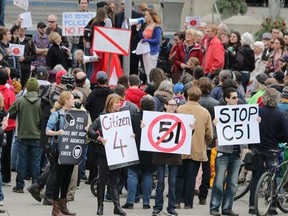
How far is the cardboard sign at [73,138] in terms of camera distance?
16047mm

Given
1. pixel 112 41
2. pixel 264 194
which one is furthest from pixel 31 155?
pixel 264 194

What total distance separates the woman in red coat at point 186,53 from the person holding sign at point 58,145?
864 cm

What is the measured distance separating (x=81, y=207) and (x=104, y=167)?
132 cm

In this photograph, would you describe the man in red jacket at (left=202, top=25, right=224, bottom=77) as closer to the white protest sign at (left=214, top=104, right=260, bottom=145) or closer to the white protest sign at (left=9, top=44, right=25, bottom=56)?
the white protest sign at (left=9, top=44, right=25, bottom=56)

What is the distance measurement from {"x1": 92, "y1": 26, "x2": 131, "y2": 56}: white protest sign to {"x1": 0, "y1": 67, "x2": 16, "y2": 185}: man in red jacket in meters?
2.38

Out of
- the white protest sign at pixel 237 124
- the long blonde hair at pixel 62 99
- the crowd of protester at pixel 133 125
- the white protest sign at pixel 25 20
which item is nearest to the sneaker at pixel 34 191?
the crowd of protester at pixel 133 125

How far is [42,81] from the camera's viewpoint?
65.2 ft

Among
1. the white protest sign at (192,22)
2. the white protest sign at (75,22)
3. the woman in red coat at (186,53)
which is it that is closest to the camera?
the woman in red coat at (186,53)

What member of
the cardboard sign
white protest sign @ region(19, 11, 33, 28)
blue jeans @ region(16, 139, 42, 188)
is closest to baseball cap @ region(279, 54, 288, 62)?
white protest sign @ region(19, 11, 33, 28)

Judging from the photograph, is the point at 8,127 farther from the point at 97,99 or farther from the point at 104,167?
the point at 104,167

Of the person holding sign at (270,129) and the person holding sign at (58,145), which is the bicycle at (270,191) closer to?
the person holding sign at (270,129)

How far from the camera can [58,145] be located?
16.2 meters

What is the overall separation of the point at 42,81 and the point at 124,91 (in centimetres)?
220

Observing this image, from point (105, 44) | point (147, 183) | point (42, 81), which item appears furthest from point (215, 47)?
point (147, 183)
